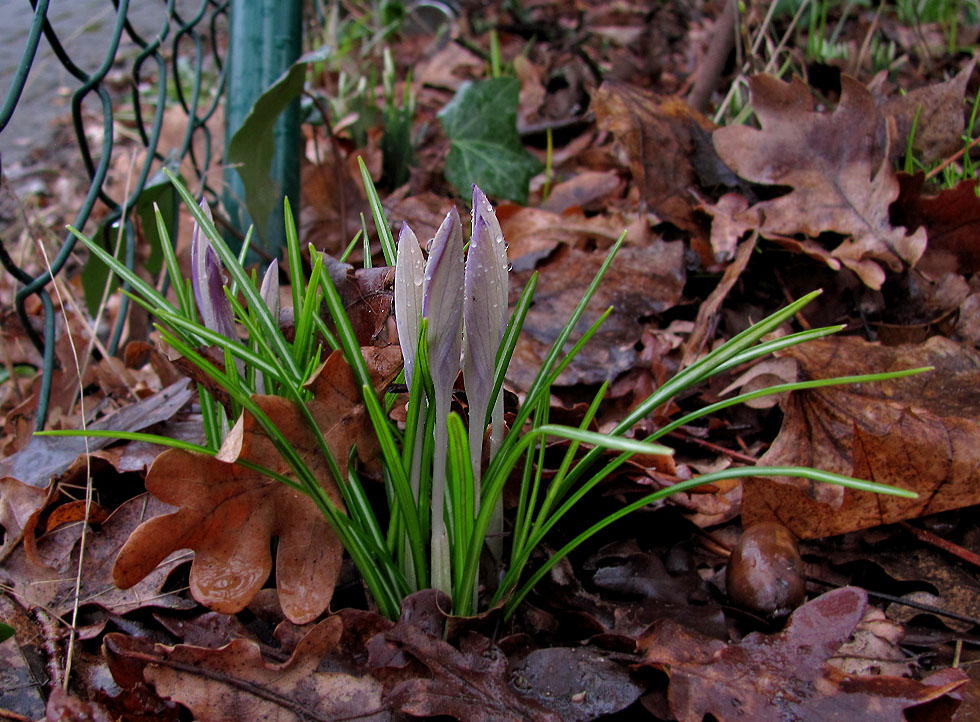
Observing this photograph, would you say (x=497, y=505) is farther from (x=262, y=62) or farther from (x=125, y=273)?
(x=262, y=62)

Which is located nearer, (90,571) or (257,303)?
(257,303)

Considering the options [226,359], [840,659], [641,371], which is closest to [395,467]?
[226,359]

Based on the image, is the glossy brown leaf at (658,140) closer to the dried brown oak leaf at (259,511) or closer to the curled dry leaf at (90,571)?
the dried brown oak leaf at (259,511)

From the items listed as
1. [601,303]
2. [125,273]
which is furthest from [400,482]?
[601,303]

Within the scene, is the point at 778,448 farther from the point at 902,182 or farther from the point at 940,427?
the point at 902,182

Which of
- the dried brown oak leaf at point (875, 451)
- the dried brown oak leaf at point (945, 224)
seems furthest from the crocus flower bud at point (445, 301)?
the dried brown oak leaf at point (945, 224)

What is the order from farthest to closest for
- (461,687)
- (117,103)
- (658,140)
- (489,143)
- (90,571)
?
(117,103) → (489,143) → (658,140) → (90,571) → (461,687)

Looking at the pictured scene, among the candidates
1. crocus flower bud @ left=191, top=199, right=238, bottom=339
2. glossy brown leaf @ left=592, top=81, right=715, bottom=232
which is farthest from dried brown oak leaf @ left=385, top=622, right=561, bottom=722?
glossy brown leaf @ left=592, top=81, right=715, bottom=232

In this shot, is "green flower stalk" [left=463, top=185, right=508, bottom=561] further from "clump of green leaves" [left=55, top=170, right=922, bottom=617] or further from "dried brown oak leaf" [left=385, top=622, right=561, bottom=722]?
"dried brown oak leaf" [left=385, top=622, right=561, bottom=722]
